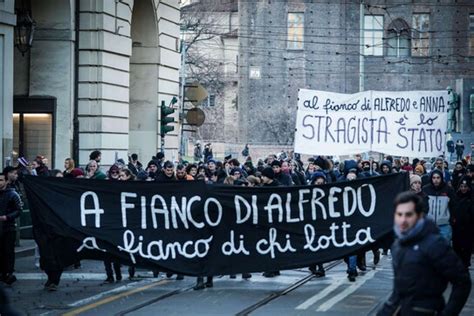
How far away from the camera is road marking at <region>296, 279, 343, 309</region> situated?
13883 mm

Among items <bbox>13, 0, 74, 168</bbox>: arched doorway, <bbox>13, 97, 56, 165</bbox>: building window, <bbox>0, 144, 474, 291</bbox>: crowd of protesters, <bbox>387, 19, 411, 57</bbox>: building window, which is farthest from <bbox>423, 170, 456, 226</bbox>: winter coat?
<bbox>387, 19, 411, 57</bbox>: building window

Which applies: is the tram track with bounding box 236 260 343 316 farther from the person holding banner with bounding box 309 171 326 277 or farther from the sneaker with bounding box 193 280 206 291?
the sneaker with bounding box 193 280 206 291

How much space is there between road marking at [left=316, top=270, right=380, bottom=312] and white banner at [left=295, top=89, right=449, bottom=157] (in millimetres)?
3405

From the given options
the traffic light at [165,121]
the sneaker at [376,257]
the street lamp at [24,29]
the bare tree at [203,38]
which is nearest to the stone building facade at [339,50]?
the bare tree at [203,38]

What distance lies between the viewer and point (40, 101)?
27891 mm

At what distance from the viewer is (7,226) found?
16.5 metres

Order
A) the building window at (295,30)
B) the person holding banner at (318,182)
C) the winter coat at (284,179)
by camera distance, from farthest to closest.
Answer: the building window at (295,30)
the winter coat at (284,179)
the person holding banner at (318,182)

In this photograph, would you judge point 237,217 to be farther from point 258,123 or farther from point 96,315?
point 258,123

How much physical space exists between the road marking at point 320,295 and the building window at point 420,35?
53.4m

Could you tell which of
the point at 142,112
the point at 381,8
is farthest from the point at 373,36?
the point at 142,112

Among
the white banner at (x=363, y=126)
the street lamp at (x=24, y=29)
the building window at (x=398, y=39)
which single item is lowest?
the white banner at (x=363, y=126)

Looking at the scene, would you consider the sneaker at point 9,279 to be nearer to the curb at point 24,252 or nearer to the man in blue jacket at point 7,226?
the man in blue jacket at point 7,226

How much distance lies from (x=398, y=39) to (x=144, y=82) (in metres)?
38.3

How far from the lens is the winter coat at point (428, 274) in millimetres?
7562
